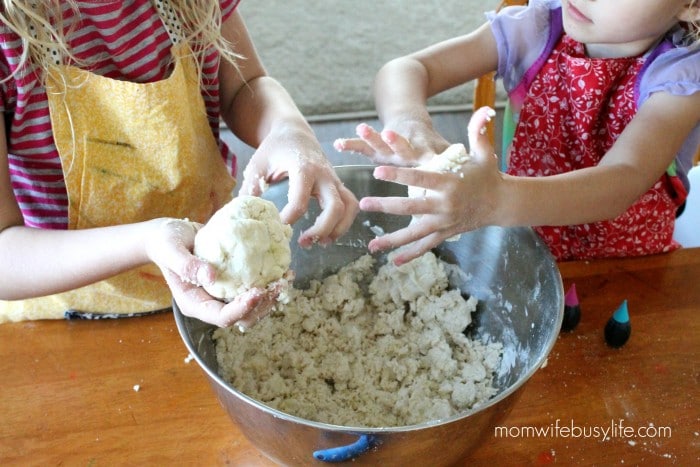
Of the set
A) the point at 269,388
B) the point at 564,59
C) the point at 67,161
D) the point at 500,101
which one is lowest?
the point at 500,101

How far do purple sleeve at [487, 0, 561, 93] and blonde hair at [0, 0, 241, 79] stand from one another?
1.74 feet

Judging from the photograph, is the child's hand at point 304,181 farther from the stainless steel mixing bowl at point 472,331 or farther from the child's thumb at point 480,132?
the child's thumb at point 480,132

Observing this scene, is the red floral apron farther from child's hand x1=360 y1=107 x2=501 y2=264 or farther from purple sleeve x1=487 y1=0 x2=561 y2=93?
child's hand x1=360 y1=107 x2=501 y2=264

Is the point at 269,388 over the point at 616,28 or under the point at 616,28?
under

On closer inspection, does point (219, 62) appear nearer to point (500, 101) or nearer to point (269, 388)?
point (269, 388)

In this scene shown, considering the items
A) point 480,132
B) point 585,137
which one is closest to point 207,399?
point 480,132

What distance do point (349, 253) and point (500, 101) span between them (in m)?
1.82

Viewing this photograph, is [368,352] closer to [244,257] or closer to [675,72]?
[244,257]

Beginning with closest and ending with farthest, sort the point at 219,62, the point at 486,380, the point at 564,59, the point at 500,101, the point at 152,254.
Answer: the point at 152,254, the point at 486,380, the point at 219,62, the point at 564,59, the point at 500,101

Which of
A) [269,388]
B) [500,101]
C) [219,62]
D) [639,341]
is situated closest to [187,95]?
[219,62]

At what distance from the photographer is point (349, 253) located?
3.15 ft

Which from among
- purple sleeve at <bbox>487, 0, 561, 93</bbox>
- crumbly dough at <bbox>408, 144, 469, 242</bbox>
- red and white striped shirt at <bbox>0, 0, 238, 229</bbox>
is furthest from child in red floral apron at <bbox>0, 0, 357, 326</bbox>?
purple sleeve at <bbox>487, 0, 561, 93</bbox>

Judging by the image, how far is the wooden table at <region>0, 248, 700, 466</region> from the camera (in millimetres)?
734

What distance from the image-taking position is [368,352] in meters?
0.84
